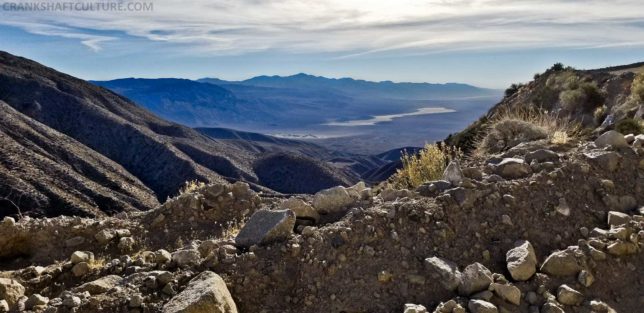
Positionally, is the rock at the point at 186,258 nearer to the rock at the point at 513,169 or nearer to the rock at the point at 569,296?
the rock at the point at 569,296

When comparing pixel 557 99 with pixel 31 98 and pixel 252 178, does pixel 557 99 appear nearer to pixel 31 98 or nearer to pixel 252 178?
pixel 252 178

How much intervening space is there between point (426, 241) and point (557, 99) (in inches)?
1015

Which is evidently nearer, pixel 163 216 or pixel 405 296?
pixel 405 296

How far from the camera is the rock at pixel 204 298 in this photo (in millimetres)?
4707

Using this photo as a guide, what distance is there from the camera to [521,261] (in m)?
5.45

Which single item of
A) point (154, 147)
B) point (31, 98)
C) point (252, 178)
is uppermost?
point (31, 98)

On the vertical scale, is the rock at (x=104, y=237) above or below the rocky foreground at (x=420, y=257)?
below

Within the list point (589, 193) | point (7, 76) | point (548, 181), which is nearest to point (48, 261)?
point (548, 181)

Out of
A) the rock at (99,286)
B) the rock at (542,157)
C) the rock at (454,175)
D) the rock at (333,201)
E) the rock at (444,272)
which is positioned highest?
the rock at (542,157)

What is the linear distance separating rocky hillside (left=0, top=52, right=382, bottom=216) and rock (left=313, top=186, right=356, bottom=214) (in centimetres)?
4024

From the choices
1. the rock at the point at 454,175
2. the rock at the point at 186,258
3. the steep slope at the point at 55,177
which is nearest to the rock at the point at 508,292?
the rock at the point at 454,175

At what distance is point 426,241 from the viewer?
593 centimetres

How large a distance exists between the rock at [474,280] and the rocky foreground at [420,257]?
0.01m

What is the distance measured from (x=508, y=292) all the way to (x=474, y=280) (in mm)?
322
